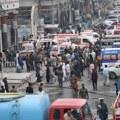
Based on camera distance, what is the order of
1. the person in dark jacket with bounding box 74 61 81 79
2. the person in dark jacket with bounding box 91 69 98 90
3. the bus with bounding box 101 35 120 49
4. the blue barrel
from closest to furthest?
the blue barrel, the person in dark jacket with bounding box 91 69 98 90, the person in dark jacket with bounding box 74 61 81 79, the bus with bounding box 101 35 120 49

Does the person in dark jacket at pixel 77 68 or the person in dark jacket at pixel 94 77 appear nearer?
the person in dark jacket at pixel 94 77

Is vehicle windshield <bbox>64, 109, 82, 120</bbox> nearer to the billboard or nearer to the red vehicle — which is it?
the red vehicle

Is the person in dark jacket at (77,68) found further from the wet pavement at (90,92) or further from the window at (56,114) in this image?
the window at (56,114)

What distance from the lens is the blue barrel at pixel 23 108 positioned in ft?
56.0

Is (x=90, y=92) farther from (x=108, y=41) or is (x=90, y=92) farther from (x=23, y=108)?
(x=108, y=41)

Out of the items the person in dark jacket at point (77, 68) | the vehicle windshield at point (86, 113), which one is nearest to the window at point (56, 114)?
the vehicle windshield at point (86, 113)

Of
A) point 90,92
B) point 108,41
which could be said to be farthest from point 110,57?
point 108,41

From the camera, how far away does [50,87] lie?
3362cm

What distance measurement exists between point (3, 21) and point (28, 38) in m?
7.53

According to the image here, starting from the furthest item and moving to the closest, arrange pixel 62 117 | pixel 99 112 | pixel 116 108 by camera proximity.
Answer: pixel 99 112 → pixel 116 108 → pixel 62 117

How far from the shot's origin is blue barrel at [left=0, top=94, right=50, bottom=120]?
672 inches

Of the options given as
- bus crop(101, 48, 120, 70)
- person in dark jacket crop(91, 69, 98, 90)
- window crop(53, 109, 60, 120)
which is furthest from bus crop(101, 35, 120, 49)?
window crop(53, 109, 60, 120)

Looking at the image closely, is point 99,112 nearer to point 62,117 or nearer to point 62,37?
point 62,117

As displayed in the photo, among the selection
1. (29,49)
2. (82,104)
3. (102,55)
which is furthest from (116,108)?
(29,49)
